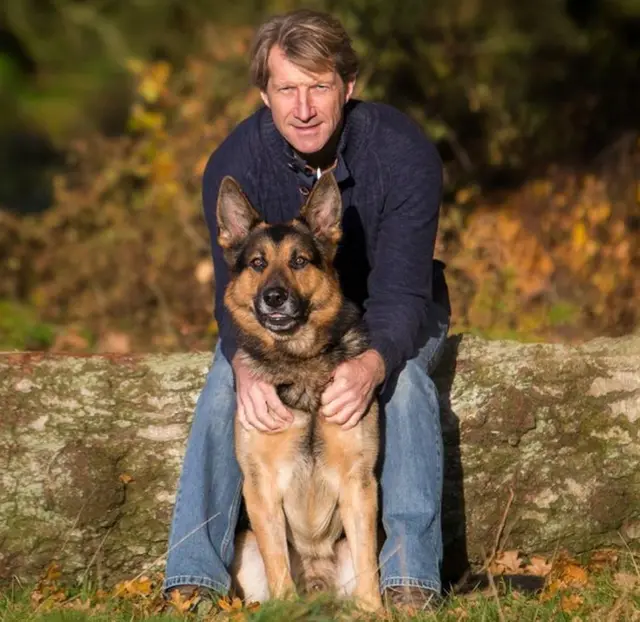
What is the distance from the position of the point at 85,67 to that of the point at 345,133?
9.96 metres

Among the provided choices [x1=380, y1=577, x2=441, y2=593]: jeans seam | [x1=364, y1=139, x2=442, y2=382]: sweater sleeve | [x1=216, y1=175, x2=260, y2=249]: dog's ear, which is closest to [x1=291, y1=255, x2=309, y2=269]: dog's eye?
[x1=216, y1=175, x2=260, y2=249]: dog's ear

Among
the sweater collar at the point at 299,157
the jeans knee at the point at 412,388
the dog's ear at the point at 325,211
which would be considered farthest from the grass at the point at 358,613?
the sweater collar at the point at 299,157

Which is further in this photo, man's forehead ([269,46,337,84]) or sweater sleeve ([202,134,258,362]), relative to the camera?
sweater sleeve ([202,134,258,362])

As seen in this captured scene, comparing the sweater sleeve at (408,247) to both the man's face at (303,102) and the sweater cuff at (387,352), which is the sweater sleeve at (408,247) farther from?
the man's face at (303,102)

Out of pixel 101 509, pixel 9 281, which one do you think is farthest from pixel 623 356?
pixel 9 281

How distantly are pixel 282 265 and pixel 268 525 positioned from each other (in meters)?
1.03

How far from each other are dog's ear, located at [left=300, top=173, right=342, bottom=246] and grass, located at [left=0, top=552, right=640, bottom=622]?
57.3 inches

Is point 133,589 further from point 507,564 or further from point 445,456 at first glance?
point 507,564

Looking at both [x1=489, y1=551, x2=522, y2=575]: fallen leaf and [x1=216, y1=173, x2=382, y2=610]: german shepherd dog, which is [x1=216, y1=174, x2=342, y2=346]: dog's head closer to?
[x1=216, y1=173, x2=382, y2=610]: german shepherd dog

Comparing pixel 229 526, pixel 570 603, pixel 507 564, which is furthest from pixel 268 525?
pixel 507 564

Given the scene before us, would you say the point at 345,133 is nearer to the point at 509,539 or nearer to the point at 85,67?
the point at 509,539

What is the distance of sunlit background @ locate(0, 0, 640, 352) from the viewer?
9.23 metres

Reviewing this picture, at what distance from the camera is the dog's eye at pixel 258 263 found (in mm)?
4676

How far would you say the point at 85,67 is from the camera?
14.2m
